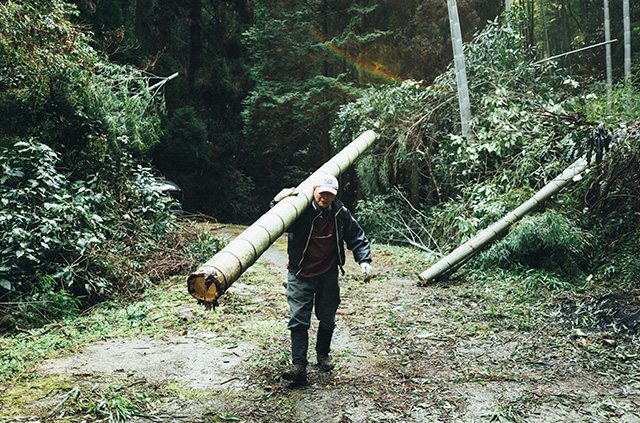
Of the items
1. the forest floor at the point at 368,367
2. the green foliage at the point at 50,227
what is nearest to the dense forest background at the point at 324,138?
the green foliage at the point at 50,227

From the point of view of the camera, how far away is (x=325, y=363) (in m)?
3.61

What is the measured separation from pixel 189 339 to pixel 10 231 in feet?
7.24

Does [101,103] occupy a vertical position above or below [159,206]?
above

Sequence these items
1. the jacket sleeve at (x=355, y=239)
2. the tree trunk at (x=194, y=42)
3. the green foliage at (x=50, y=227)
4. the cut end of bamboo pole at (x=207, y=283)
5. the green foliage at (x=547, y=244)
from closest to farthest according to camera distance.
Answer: the cut end of bamboo pole at (x=207, y=283)
the jacket sleeve at (x=355, y=239)
the green foliage at (x=50, y=227)
the green foliage at (x=547, y=244)
the tree trunk at (x=194, y=42)

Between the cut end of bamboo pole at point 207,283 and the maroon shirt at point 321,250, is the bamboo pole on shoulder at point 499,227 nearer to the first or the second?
the maroon shirt at point 321,250

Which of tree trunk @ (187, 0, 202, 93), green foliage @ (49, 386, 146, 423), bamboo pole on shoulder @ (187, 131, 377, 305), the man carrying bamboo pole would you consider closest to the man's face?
the man carrying bamboo pole

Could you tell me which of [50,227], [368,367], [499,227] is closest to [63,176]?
[50,227]

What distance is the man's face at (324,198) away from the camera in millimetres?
3531

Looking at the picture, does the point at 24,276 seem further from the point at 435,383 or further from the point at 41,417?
the point at 435,383

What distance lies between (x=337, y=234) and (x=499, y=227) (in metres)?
3.62

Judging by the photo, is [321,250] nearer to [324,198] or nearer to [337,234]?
[337,234]

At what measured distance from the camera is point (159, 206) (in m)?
6.88

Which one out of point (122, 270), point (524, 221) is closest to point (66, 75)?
point (122, 270)

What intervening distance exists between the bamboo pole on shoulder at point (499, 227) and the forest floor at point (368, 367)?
79 cm
